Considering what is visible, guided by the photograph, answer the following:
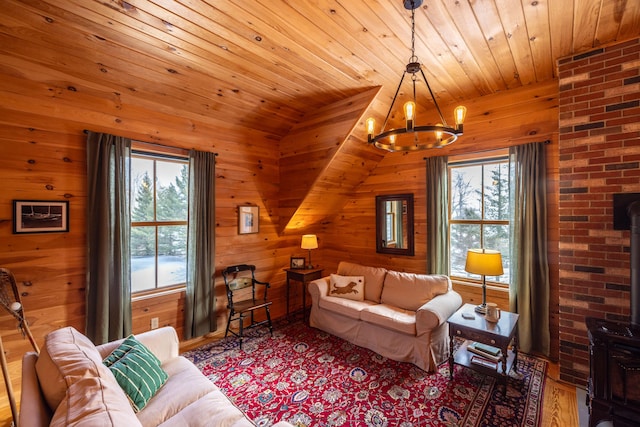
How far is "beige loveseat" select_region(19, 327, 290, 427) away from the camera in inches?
41.7

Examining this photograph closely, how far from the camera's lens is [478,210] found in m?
3.57

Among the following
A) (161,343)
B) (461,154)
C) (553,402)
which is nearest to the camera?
(161,343)

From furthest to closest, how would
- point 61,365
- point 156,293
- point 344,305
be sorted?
point 344,305, point 156,293, point 61,365

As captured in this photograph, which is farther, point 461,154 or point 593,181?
point 461,154

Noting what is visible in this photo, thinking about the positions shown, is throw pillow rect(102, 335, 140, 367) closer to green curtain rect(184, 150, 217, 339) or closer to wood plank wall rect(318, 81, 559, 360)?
green curtain rect(184, 150, 217, 339)

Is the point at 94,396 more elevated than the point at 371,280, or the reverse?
the point at 94,396

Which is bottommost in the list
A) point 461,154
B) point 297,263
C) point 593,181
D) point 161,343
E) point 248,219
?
point 161,343

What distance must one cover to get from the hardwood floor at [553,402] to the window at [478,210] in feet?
3.61

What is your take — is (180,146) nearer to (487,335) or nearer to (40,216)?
(40,216)

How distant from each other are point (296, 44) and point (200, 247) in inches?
95.7

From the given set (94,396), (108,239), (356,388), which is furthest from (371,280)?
(94,396)

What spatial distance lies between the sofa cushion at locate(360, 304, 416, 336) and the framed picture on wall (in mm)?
1905

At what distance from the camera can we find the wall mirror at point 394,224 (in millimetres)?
4008

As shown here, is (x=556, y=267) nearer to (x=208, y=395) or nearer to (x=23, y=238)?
(x=208, y=395)
